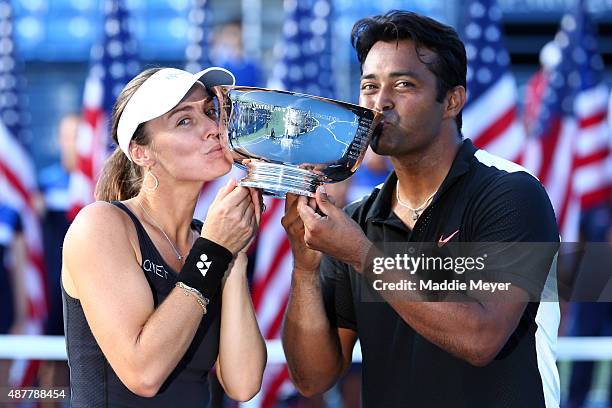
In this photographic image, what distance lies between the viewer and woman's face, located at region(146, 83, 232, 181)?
2932mm

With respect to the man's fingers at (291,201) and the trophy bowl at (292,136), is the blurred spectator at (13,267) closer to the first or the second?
the man's fingers at (291,201)

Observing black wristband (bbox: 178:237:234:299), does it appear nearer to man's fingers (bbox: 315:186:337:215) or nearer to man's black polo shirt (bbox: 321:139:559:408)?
man's fingers (bbox: 315:186:337:215)

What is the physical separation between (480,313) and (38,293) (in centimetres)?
464

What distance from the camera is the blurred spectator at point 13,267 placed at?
6617mm

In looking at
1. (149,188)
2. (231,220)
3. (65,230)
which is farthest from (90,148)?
(231,220)

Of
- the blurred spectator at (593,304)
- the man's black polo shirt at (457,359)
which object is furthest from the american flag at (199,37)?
the man's black polo shirt at (457,359)

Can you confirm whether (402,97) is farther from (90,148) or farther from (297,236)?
(90,148)

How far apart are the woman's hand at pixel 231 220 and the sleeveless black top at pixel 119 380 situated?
0.62ft

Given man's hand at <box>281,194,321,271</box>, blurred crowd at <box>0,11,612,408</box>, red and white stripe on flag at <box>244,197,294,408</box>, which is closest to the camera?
man's hand at <box>281,194,321,271</box>

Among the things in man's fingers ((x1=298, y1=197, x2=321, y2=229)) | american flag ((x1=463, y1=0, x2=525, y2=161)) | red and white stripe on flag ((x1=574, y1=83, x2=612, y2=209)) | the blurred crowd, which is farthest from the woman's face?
red and white stripe on flag ((x1=574, y1=83, x2=612, y2=209))

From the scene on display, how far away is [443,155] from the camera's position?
10.0 feet

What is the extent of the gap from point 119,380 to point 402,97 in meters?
1.18

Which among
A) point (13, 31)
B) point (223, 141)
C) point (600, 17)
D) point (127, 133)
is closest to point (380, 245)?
point (223, 141)

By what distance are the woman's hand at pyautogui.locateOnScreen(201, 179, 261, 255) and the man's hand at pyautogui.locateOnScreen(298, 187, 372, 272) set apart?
0.67 ft
